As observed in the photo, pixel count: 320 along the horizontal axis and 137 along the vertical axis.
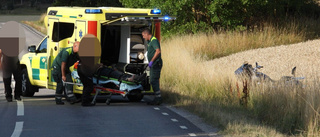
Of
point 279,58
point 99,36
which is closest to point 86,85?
point 99,36

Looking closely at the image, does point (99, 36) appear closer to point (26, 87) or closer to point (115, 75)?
point (115, 75)

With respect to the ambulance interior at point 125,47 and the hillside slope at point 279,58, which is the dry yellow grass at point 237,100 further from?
the ambulance interior at point 125,47

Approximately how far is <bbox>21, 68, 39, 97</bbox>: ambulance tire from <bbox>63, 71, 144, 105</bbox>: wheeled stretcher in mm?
1842

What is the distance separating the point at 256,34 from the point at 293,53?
3912 millimetres

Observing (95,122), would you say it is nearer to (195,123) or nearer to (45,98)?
(195,123)

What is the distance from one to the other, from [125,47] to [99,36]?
52.7 inches

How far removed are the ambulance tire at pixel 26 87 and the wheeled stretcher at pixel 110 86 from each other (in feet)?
6.04

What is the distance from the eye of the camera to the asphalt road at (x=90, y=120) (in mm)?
10102

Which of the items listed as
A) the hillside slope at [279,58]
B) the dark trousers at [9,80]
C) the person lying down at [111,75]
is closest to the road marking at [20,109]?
the dark trousers at [9,80]

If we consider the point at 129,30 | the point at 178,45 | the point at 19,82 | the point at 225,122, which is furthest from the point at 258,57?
the point at 225,122

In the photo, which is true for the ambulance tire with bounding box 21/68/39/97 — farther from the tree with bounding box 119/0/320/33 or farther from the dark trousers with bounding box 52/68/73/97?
the tree with bounding box 119/0/320/33

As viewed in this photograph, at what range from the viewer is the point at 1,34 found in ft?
46.3

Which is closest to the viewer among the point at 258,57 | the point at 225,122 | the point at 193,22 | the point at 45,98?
the point at 225,122

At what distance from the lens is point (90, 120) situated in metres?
11.5
